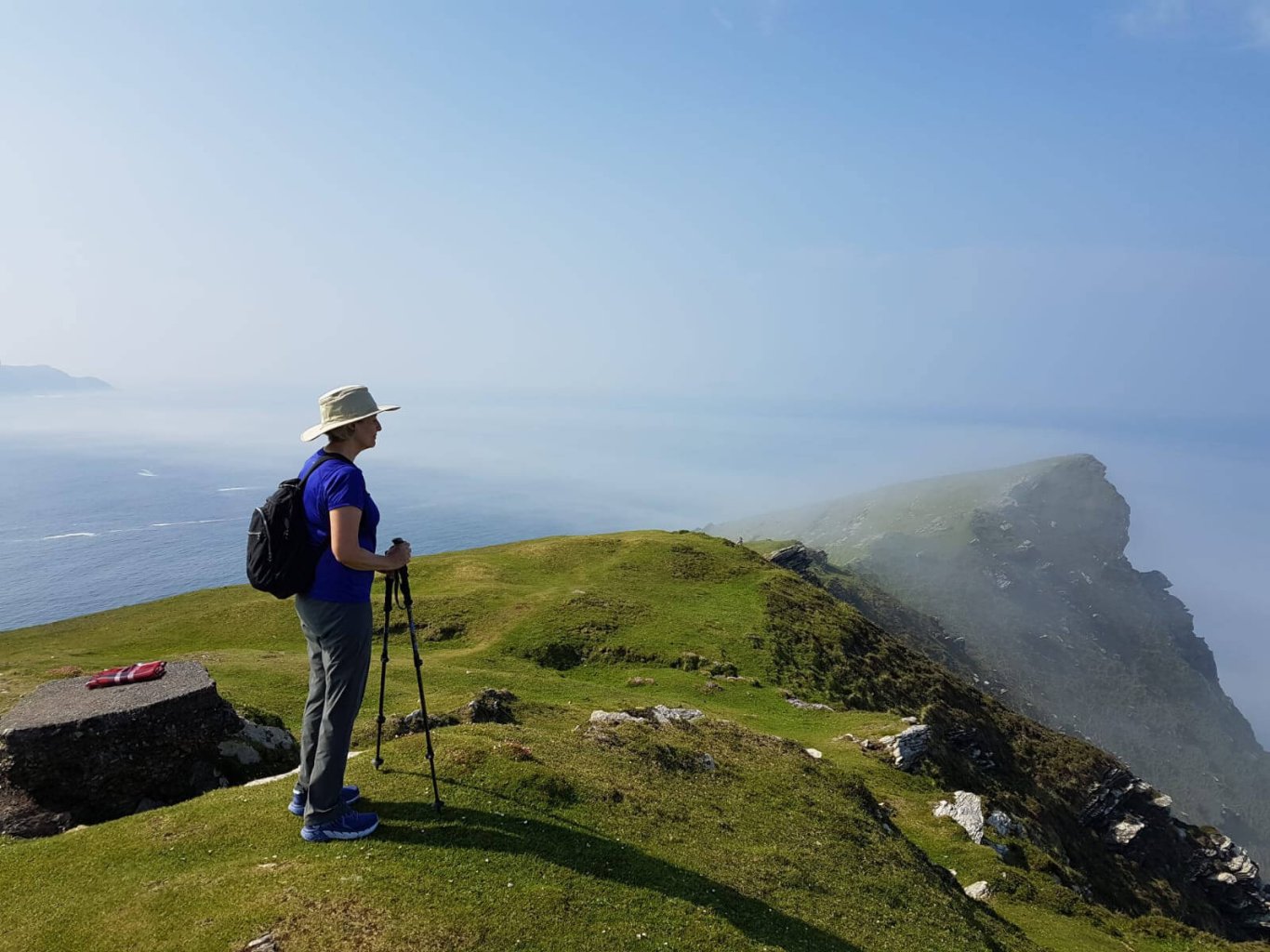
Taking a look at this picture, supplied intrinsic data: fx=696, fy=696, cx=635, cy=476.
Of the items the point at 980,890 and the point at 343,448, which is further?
the point at 980,890

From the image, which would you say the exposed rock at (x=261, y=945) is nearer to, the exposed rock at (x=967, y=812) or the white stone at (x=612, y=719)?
the white stone at (x=612, y=719)

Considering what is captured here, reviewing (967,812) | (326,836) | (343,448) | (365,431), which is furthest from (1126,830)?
(343,448)

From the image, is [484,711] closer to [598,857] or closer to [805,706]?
[598,857]

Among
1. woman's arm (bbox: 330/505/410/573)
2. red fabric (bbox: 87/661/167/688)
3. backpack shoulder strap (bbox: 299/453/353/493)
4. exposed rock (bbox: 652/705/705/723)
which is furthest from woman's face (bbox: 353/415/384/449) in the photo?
exposed rock (bbox: 652/705/705/723)

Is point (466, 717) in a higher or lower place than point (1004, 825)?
higher

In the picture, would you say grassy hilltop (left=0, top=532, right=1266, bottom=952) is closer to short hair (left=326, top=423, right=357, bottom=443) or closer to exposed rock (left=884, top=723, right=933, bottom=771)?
exposed rock (left=884, top=723, right=933, bottom=771)

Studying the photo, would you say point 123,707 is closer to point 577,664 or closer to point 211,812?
point 211,812

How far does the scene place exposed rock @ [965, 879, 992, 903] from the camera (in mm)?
23062

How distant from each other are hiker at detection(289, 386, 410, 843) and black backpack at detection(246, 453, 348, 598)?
13 cm

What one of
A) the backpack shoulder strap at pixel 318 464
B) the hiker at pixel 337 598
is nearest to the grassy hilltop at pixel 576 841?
the hiker at pixel 337 598

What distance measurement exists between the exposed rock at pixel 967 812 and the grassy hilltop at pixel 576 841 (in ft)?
2.36

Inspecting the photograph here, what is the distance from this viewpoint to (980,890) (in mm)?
23375

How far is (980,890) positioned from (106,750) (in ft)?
83.5

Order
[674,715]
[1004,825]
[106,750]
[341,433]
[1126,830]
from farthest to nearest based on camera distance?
[1126,830], [1004,825], [674,715], [106,750], [341,433]
